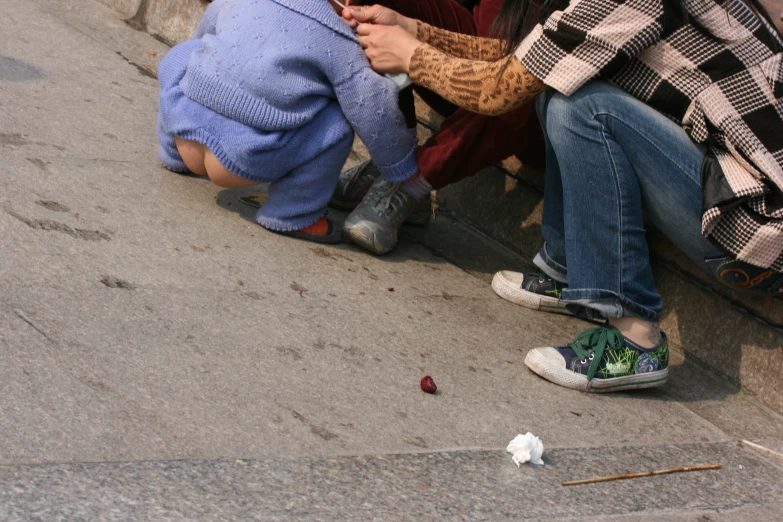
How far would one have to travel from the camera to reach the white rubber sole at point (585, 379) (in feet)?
7.73

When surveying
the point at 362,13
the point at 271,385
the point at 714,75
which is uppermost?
the point at 714,75

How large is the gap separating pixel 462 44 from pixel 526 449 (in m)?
1.32

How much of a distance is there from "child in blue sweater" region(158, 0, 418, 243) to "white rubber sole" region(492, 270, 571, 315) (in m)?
0.47

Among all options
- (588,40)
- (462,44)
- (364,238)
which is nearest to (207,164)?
(364,238)

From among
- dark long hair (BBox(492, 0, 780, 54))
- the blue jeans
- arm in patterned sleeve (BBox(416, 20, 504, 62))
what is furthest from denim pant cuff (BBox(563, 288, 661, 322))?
arm in patterned sleeve (BBox(416, 20, 504, 62))

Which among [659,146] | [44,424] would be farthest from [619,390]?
[44,424]

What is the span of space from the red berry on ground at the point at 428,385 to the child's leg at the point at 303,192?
85cm

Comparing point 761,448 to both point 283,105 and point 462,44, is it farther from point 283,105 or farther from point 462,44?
point 283,105

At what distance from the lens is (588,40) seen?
218cm

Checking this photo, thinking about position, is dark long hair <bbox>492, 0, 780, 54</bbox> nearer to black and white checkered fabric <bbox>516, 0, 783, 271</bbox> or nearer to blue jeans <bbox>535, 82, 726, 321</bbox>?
black and white checkered fabric <bbox>516, 0, 783, 271</bbox>

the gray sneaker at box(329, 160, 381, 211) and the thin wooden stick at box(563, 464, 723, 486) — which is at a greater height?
the thin wooden stick at box(563, 464, 723, 486)

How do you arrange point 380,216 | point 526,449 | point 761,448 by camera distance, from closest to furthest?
point 526,449 → point 761,448 → point 380,216

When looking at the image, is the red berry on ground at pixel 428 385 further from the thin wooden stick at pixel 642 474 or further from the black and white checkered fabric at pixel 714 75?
the black and white checkered fabric at pixel 714 75

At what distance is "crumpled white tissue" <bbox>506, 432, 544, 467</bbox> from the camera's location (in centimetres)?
194
